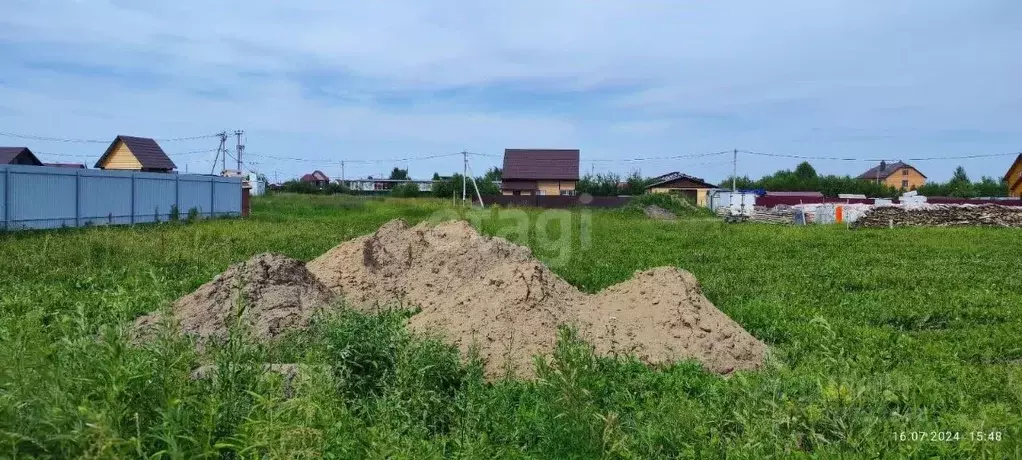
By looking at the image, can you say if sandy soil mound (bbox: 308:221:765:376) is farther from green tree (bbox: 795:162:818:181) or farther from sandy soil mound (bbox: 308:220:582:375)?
green tree (bbox: 795:162:818:181)

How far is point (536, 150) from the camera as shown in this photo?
157 feet

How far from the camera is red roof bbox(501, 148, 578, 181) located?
4616 centimetres

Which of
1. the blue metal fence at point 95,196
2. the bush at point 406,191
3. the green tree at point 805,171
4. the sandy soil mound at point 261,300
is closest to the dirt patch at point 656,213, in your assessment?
the bush at point 406,191

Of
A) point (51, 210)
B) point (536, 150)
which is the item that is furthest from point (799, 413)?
point (536, 150)

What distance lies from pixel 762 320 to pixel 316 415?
18.0ft

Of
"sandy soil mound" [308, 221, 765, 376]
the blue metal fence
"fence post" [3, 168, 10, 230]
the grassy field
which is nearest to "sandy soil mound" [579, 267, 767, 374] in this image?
"sandy soil mound" [308, 221, 765, 376]

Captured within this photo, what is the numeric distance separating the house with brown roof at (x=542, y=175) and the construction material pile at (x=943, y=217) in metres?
21.3

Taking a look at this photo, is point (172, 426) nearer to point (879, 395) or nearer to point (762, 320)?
point (879, 395)

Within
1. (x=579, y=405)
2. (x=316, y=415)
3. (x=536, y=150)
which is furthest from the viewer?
(x=536, y=150)

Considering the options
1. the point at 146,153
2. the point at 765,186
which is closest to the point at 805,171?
the point at 765,186

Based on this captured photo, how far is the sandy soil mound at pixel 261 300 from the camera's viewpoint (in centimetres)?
649

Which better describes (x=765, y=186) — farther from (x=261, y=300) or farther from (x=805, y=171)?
(x=261, y=300)

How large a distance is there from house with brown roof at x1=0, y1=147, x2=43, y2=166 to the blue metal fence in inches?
338

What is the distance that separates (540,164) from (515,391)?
139ft
